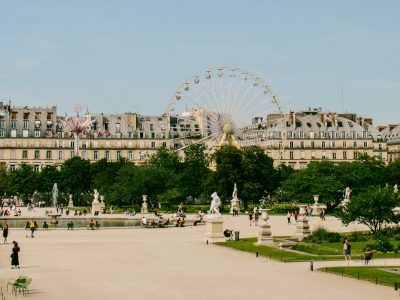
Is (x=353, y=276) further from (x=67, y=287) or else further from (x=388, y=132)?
(x=388, y=132)

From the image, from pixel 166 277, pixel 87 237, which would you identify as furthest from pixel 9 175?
pixel 166 277

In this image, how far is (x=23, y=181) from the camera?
121500 mm

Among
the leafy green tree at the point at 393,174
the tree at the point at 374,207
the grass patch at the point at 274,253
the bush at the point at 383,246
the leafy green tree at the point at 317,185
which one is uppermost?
the leafy green tree at the point at 393,174

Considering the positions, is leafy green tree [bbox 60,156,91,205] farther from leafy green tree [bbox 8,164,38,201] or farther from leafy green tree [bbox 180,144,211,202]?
leafy green tree [bbox 180,144,211,202]

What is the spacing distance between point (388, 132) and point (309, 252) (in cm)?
13574

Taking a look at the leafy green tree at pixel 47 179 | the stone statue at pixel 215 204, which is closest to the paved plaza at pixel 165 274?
the stone statue at pixel 215 204

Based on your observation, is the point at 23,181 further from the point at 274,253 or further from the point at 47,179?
the point at 274,253

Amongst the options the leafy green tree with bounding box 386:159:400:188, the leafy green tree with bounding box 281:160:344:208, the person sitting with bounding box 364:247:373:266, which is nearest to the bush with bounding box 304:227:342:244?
the person sitting with bounding box 364:247:373:266

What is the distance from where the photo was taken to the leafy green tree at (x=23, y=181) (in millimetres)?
121688

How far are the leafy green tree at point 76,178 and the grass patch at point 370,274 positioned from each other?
9365cm

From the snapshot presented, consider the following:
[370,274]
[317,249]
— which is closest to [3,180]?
[317,249]

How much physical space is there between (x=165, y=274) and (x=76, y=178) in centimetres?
9347

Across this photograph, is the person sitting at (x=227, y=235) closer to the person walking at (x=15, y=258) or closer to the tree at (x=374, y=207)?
the tree at (x=374, y=207)

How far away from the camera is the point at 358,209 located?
44.3m
